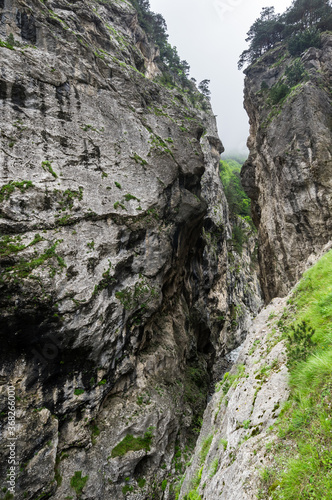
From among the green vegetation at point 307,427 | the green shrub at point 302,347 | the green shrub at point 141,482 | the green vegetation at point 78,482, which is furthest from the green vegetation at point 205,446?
the green vegetation at point 78,482

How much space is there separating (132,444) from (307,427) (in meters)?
13.0

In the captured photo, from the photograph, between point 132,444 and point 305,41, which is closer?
point 132,444

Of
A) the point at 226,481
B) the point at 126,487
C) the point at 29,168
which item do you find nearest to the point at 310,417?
the point at 226,481

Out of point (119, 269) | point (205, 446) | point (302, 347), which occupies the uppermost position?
point (119, 269)

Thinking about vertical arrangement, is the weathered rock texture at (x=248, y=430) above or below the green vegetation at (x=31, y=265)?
below

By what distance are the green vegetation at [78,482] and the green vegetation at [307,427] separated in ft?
39.9

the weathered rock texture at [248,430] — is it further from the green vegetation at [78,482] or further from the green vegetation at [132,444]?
the green vegetation at [78,482]

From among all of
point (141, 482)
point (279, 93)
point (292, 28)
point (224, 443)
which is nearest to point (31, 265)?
point (224, 443)

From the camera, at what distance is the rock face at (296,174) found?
2142 cm

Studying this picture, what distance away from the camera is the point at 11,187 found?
13.4m

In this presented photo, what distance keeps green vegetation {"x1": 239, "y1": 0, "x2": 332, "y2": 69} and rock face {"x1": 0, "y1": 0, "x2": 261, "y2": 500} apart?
897 inches

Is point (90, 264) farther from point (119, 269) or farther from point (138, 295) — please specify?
point (138, 295)

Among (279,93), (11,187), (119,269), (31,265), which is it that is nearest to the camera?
(31,265)

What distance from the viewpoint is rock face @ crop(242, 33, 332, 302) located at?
21422 mm
